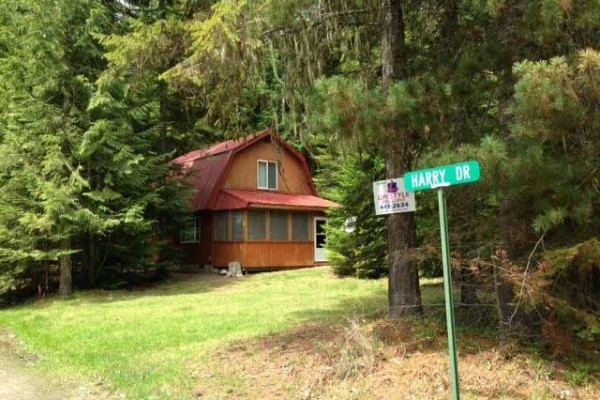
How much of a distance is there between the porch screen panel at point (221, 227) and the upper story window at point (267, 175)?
2536 mm

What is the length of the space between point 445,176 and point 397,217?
322 centimetres

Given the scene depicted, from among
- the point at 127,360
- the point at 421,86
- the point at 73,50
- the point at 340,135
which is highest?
the point at 73,50

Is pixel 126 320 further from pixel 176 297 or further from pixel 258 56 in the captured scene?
pixel 258 56

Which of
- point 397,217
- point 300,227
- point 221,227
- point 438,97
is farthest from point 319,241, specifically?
point 438,97

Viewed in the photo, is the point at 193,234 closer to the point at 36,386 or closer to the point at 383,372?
the point at 36,386

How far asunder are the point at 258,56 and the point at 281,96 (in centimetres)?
82

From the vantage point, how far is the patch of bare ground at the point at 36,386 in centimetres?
660

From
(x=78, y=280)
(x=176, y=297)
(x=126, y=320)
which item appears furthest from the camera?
(x=78, y=280)

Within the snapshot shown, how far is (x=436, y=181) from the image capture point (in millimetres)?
4469

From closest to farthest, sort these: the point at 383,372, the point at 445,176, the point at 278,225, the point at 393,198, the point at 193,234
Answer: the point at 445,176
the point at 383,372
the point at 393,198
the point at 278,225
the point at 193,234

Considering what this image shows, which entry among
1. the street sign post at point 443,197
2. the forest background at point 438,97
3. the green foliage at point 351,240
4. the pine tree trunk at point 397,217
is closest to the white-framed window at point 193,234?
the green foliage at point 351,240

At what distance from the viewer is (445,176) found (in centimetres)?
442

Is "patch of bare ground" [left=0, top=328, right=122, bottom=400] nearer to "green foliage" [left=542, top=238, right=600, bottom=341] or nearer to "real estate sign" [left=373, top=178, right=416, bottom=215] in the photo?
"real estate sign" [left=373, top=178, right=416, bottom=215]

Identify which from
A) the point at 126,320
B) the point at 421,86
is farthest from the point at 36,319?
the point at 421,86
